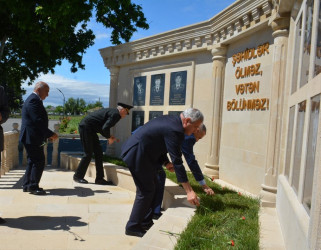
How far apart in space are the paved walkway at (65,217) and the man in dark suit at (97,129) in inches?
14.4

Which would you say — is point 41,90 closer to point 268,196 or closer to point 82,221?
point 82,221

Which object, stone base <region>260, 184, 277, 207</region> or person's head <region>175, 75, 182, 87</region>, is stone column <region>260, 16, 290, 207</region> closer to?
stone base <region>260, 184, 277, 207</region>

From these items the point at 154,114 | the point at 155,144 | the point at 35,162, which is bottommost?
the point at 35,162

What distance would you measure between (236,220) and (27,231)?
7.75 feet

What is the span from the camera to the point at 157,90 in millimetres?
9445

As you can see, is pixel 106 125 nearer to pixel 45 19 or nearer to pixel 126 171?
pixel 126 171

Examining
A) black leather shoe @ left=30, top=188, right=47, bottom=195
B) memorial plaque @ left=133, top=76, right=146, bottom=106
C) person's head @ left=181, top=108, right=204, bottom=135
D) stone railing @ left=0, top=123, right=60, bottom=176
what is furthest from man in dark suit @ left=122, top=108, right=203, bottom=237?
memorial plaque @ left=133, top=76, right=146, bottom=106

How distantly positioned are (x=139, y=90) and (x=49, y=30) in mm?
3309

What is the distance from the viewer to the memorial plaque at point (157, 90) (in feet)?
30.5

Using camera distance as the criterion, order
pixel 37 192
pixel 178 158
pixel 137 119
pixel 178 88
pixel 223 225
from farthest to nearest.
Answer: pixel 137 119 → pixel 178 88 → pixel 37 192 → pixel 223 225 → pixel 178 158

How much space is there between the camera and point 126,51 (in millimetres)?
10453

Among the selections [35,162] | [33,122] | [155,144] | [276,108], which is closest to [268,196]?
[276,108]

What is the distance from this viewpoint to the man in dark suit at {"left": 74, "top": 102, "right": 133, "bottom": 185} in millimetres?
6492

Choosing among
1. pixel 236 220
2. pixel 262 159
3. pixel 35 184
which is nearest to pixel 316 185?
pixel 236 220
